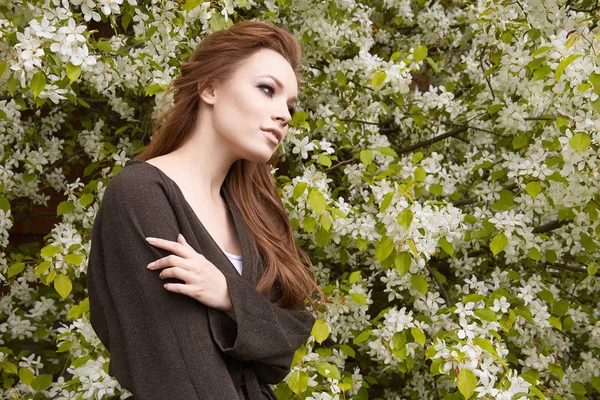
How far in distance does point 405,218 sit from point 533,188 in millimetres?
610

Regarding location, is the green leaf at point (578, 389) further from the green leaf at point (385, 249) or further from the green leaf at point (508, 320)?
the green leaf at point (385, 249)

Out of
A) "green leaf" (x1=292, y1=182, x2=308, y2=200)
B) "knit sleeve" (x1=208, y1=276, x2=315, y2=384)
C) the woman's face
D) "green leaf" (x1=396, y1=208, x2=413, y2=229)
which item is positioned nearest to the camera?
"knit sleeve" (x1=208, y1=276, x2=315, y2=384)

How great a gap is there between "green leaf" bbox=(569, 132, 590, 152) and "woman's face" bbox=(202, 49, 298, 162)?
1.09 m

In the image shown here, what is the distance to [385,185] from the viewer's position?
2.69 meters

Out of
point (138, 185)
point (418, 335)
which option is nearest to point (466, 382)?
point (418, 335)

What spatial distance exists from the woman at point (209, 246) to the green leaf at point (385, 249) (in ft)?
1.17

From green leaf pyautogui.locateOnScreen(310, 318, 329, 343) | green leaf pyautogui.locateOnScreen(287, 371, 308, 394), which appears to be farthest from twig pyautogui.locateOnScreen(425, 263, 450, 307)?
green leaf pyautogui.locateOnScreen(287, 371, 308, 394)

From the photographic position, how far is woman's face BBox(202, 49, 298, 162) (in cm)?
182

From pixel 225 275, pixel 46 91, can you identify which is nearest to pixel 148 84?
pixel 46 91

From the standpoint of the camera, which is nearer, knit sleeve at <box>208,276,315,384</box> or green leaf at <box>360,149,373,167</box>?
knit sleeve at <box>208,276,315,384</box>

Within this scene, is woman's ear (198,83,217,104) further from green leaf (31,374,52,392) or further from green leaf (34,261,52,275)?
green leaf (31,374,52,392)

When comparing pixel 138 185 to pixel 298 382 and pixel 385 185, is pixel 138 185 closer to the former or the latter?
A: pixel 298 382

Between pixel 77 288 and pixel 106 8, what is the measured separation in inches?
57.5

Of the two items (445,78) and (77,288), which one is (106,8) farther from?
(445,78)
